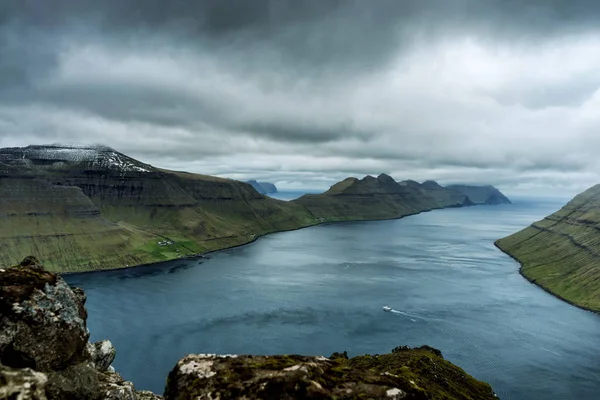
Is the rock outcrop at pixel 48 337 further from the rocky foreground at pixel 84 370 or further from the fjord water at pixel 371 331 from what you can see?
the fjord water at pixel 371 331

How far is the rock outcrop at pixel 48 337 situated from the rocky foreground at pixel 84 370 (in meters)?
0.06

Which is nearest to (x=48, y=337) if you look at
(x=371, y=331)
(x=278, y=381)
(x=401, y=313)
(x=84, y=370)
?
(x=84, y=370)

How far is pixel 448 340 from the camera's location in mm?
142250

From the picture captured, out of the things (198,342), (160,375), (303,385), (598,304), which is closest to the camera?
(303,385)

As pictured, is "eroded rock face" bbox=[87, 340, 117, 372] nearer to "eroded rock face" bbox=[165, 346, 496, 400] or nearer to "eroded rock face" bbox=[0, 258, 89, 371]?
"eroded rock face" bbox=[0, 258, 89, 371]

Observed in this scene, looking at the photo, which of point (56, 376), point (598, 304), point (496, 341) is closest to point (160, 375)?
point (56, 376)

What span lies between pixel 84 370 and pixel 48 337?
13.4 ft

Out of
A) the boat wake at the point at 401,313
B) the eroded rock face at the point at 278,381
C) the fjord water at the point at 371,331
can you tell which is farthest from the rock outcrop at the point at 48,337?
the boat wake at the point at 401,313

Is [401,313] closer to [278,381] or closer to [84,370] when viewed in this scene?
[278,381]

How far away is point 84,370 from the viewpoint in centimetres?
3228

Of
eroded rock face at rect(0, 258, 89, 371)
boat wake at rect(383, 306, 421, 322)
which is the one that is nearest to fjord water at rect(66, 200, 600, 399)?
boat wake at rect(383, 306, 421, 322)

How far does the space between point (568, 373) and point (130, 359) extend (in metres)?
139

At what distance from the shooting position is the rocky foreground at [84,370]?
2652 centimetres

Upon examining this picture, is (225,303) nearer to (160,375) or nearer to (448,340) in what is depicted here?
(160,375)
